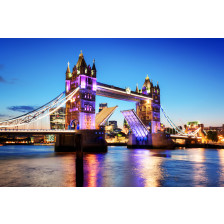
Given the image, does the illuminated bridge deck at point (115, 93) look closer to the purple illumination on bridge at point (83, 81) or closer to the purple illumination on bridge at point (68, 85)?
the purple illumination on bridge at point (83, 81)

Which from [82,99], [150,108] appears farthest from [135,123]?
[82,99]

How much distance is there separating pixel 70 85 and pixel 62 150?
997 cm

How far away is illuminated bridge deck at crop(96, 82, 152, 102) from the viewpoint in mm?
37250

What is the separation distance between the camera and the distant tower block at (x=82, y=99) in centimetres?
3312

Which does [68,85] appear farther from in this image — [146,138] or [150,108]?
[150,108]

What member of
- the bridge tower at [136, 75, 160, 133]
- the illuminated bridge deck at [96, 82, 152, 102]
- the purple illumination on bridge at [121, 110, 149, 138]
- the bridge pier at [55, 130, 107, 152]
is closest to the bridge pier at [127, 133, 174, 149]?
the purple illumination on bridge at [121, 110, 149, 138]

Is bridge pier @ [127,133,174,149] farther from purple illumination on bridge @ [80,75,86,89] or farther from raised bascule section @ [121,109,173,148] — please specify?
purple illumination on bridge @ [80,75,86,89]

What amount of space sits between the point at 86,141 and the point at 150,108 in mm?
21991

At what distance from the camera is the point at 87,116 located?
33.6m

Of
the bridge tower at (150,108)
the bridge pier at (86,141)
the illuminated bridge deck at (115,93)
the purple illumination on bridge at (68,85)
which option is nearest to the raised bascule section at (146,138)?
the bridge tower at (150,108)

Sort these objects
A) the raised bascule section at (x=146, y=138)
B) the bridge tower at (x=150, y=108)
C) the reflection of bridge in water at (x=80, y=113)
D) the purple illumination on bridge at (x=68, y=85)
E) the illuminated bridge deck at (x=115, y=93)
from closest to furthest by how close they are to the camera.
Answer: the reflection of bridge in water at (x=80, y=113), the purple illumination on bridge at (x=68, y=85), the illuminated bridge deck at (x=115, y=93), the raised bascule section at (x=146, y=138), the bridge tower at (x=150, y=108)

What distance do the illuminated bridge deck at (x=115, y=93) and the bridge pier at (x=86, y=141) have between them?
7.94 m
